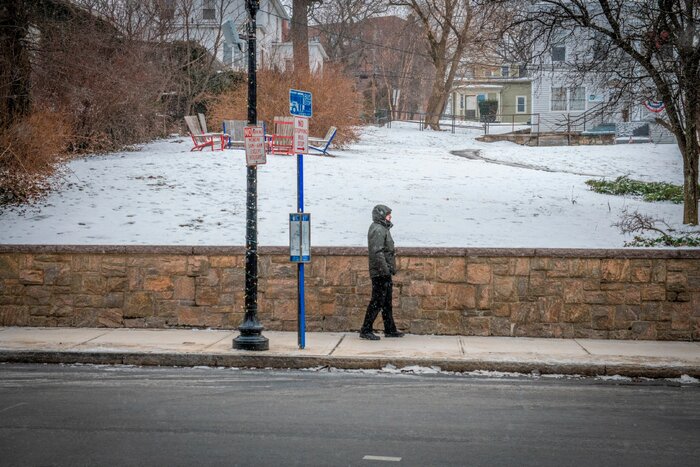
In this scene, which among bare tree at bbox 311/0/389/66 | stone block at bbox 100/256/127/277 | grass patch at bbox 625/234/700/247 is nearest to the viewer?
stone block at bbox 100/256/127/277

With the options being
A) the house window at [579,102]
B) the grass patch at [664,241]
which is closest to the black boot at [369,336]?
the grass patch at [664,241]

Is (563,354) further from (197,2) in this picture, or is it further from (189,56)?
(197,2)

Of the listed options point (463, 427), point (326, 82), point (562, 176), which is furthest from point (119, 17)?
point (463, 427)

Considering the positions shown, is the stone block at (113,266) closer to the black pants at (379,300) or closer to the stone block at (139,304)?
the stone block at (139,304)

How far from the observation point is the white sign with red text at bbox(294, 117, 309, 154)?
1062 cm

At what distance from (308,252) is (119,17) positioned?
21.3m

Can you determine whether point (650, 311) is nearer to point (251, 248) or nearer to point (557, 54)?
point (251, 248)

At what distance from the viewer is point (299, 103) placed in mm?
10742

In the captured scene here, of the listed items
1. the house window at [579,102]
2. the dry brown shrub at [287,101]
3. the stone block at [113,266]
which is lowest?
the stone block at [113,266]

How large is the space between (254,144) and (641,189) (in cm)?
1363

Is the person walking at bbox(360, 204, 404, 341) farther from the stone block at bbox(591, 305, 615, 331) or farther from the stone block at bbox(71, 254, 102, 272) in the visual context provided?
the stone block at bbox(71, 254, 102, 272)

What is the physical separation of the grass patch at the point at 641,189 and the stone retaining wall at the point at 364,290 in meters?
8.63

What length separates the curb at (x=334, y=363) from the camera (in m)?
10.1

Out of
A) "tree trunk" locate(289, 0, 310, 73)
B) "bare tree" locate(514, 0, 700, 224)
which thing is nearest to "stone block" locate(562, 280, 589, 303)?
"bare tree" locate(514, 0, 700, 224)
